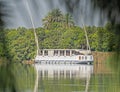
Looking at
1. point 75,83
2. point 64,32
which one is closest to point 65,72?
point 75,83

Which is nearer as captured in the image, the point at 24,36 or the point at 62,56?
the point at 24,36

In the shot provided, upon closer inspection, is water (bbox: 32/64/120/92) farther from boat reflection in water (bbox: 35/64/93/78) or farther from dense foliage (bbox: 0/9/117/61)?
dense foliage (bbox: 0/9/117/61)

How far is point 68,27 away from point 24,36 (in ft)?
0.37

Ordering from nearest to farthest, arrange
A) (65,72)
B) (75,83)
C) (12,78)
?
(12,78), (75,83), (65,72)

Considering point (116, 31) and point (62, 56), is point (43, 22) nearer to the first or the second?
point (116, 31)

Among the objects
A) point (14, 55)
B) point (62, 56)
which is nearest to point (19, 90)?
point (14, 55)

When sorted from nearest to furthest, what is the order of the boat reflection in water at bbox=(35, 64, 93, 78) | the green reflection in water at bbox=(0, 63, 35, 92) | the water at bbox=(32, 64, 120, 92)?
the green reflection in water at bbox=(0, 63, 35, 92)
the water at bbox=(32, 64, 120, 92)
the boat reflection in water at bbox=(35, 64, 93, 78)

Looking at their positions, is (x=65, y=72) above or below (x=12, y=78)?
below

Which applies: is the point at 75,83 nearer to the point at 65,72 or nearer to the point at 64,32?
the point at 65,72

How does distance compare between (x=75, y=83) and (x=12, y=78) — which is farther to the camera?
(x=75, y=83)

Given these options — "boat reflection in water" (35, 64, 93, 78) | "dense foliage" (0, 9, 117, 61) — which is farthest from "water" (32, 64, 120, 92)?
"dense foliage" (0, 9, 117, 61)

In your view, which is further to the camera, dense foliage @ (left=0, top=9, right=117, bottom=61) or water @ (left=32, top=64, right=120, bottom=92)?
water @ (left=32, top=64, right=120, bottom=92)

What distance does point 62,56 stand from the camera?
61.8ft

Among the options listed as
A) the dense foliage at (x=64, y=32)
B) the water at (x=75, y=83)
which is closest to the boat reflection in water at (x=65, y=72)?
the water at (x=75, y=83)
